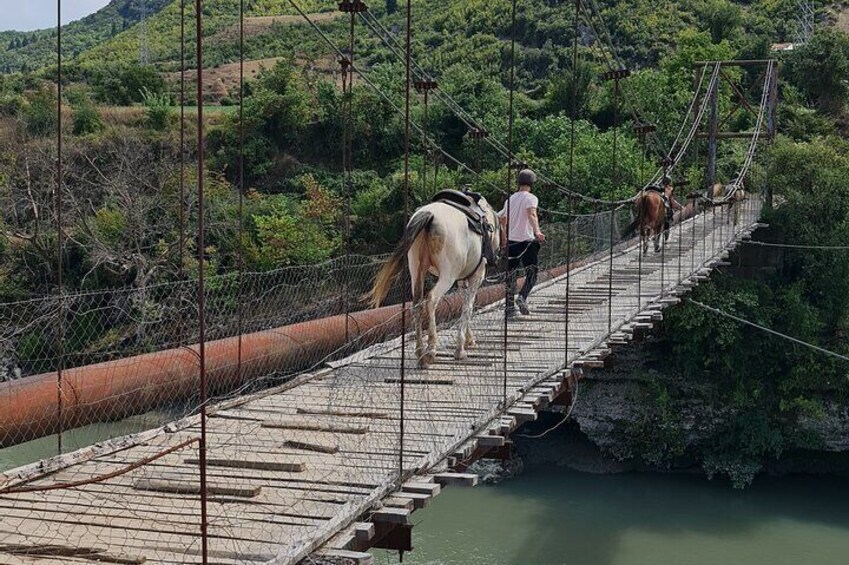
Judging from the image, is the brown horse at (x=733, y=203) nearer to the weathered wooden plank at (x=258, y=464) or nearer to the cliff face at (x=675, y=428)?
the cliff face at (x=675, y=428)

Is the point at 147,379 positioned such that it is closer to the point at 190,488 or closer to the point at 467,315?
the point at 190,488

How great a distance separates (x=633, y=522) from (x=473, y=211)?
5.77m

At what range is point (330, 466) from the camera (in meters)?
3.37

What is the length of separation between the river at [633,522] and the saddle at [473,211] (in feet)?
13.3

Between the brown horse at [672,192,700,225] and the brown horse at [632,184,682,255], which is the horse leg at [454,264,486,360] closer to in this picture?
the brown horse at [632,184,682,255]

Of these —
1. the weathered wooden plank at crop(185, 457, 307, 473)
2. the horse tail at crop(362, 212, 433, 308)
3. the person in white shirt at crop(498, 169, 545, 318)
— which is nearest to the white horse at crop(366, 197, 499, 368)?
the horse tail at crop(362, 212, 433, 308)

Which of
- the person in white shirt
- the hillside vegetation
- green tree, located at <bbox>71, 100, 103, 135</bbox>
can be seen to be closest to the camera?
the person in white shirt

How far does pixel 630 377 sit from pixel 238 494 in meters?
8.60

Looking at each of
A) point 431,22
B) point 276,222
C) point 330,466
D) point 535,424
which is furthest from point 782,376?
point 431,22

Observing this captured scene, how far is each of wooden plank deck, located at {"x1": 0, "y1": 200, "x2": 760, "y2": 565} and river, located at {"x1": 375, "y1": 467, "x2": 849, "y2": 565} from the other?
13.6 feet

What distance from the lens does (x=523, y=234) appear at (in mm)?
5816

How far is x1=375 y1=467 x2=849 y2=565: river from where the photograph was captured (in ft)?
29.7

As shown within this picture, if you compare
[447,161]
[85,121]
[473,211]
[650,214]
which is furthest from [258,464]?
[85,121]

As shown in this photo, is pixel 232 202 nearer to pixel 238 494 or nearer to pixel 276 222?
pixel 276 222
